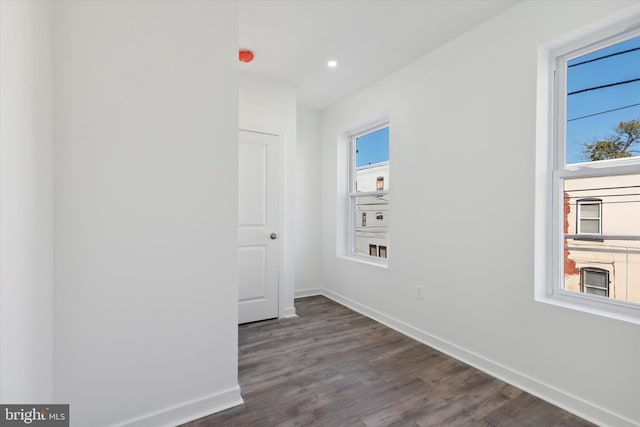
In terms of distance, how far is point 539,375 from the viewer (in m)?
1.94

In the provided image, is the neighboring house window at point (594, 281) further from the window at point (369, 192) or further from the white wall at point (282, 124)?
the white wall at point (282, 124)

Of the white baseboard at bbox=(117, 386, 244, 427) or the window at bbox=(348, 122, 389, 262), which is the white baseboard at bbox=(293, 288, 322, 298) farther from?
the white baseboard at bbox=(117, 386, 244, 427)

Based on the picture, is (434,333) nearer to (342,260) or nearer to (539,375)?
(539,375)

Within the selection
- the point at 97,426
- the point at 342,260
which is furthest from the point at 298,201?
the point at 97,426

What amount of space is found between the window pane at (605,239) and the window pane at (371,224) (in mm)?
1772

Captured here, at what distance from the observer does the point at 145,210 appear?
1580 mm

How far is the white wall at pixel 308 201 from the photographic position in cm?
420

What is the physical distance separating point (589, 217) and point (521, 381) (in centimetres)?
116

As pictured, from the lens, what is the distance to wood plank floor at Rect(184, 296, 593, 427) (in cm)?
170

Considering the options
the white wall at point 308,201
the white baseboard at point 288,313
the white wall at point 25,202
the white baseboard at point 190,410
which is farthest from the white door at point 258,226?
the white wall at point 25,202

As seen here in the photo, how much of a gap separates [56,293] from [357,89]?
332 cm

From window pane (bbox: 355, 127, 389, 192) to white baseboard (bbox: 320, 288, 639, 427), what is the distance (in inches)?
62.0

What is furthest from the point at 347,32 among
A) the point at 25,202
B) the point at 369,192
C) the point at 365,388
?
the point at 365,388

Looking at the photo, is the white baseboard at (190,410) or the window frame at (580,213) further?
the window frame at (580,213)
